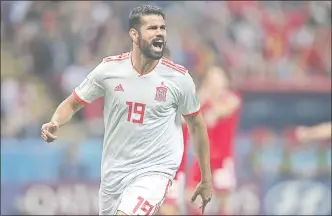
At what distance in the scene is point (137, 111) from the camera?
21.0ft

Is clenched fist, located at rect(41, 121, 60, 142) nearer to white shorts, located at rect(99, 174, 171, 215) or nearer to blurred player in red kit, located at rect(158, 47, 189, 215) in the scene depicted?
white shorts, located at rect(99, 174, 171, 215)

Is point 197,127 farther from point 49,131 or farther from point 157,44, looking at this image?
point 49,131

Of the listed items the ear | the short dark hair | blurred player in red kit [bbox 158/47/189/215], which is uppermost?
the short dark hair

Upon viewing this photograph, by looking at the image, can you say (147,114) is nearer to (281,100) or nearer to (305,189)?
(305,189)

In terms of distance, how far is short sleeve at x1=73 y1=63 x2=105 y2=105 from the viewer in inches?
256

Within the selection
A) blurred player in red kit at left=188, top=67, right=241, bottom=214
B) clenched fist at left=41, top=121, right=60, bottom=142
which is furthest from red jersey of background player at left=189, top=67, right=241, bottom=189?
clenched fist at left=41, top=121, right=60, bottom=142

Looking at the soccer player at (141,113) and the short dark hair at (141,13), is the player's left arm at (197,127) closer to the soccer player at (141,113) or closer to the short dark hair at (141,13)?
the soccer player at (141,113)

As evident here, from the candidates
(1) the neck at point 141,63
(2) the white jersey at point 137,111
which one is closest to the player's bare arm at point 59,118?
(2) the white jersey at point 137,111

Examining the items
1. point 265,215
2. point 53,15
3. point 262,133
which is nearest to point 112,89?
point 265,215

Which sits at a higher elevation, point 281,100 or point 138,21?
point 138,21

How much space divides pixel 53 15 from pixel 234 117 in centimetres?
498

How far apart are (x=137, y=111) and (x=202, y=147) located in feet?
1.76

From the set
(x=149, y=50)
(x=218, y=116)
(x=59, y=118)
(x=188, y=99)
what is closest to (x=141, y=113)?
(x=188, y=99)

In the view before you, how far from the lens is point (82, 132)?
1250 cm
